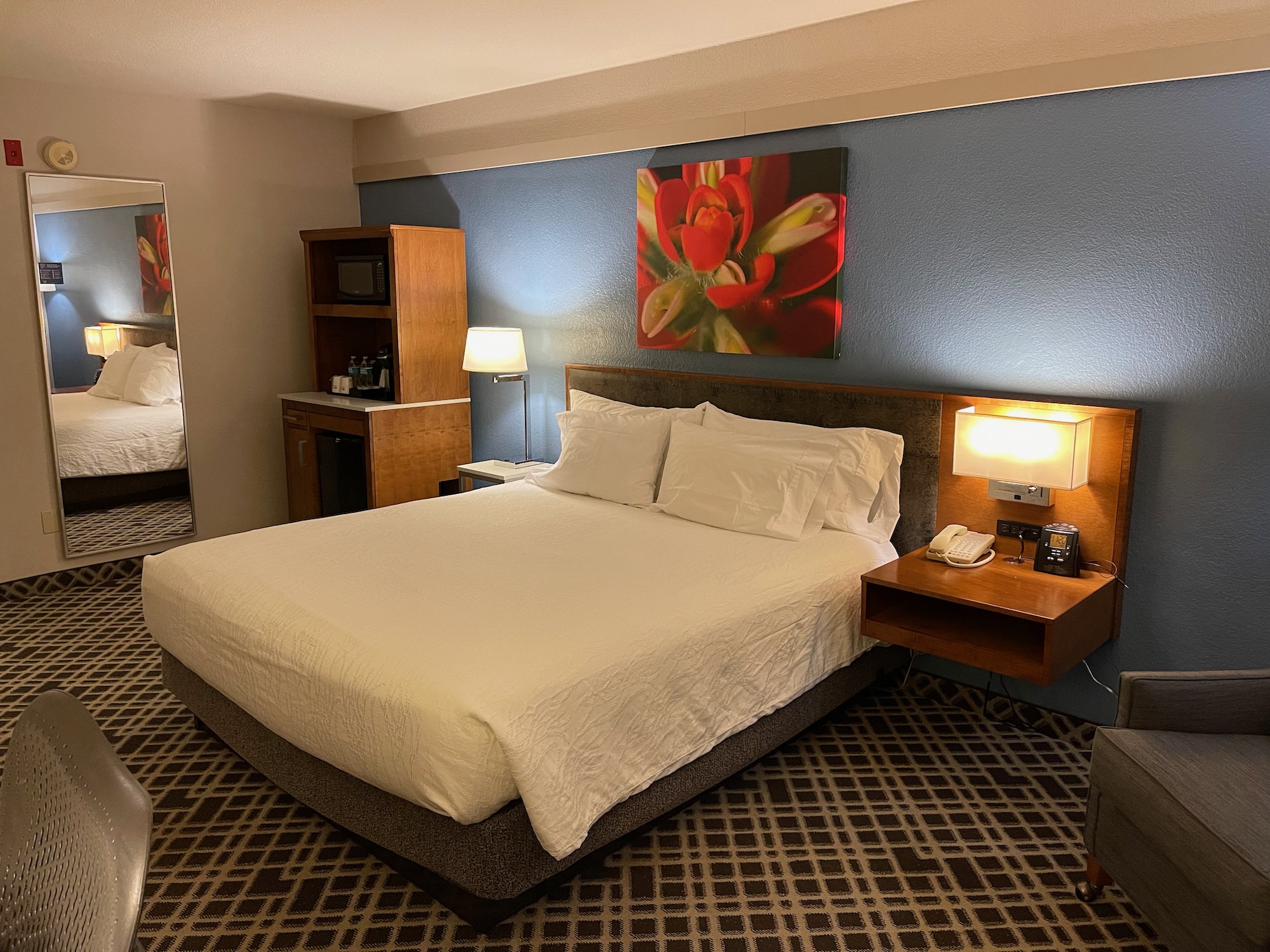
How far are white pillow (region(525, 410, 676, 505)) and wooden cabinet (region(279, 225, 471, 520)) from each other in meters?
1.09

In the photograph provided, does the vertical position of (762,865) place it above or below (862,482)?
below

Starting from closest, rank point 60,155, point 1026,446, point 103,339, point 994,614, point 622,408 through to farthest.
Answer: point 1026,446 < point 994,614 < point 622,408 < point 60,155 < point 103,339

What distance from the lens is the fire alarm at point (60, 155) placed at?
4410 millimetres

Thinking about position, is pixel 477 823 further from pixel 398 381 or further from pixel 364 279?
pixel 364 279

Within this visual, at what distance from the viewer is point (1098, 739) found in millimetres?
2227

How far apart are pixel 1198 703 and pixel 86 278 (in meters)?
4.86

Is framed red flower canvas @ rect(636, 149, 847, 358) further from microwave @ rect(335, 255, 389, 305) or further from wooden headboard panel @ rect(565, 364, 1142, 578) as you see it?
microwave @ rect(335, 255, 389, 305)

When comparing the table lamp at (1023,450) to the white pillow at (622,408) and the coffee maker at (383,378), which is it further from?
the coffee maker at (383,378)

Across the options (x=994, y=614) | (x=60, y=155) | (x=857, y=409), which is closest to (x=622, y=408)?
(x=857, y=409)

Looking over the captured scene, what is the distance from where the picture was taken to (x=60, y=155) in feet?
14.5

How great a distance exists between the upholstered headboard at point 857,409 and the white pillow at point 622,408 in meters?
0.10

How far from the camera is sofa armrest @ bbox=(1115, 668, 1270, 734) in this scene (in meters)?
2.22

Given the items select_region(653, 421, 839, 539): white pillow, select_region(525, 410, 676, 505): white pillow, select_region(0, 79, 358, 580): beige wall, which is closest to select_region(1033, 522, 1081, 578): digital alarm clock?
select_region(653, 421, 839, 539): white pillow

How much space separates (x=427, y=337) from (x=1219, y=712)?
3.91m
